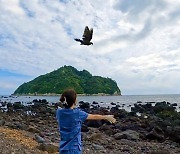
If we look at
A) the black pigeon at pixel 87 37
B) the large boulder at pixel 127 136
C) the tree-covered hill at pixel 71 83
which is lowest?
the large boulder at pixel 127 136

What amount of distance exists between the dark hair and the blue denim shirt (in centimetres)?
10

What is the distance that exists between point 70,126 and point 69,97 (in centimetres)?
47

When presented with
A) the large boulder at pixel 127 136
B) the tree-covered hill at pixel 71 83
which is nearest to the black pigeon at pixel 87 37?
the large boulder at pixel 127 136

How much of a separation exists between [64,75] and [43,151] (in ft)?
378

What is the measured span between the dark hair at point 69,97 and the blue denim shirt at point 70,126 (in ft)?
0.32

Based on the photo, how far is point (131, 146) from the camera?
14898 mm

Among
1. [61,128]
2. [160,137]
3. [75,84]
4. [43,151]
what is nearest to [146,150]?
[160,137]

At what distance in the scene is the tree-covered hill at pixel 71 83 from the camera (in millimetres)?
122562

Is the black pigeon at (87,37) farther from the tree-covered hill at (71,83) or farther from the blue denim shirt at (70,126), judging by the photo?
the tree-covered hill at (71,83)

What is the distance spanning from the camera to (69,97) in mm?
5426

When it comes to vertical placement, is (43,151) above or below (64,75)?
below

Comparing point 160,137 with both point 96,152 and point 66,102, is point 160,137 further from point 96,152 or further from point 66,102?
point 66,102

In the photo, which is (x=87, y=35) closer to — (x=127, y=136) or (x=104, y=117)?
(x=104, y=117)

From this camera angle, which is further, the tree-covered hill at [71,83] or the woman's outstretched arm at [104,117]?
the tree-covered hill at [71,83]
